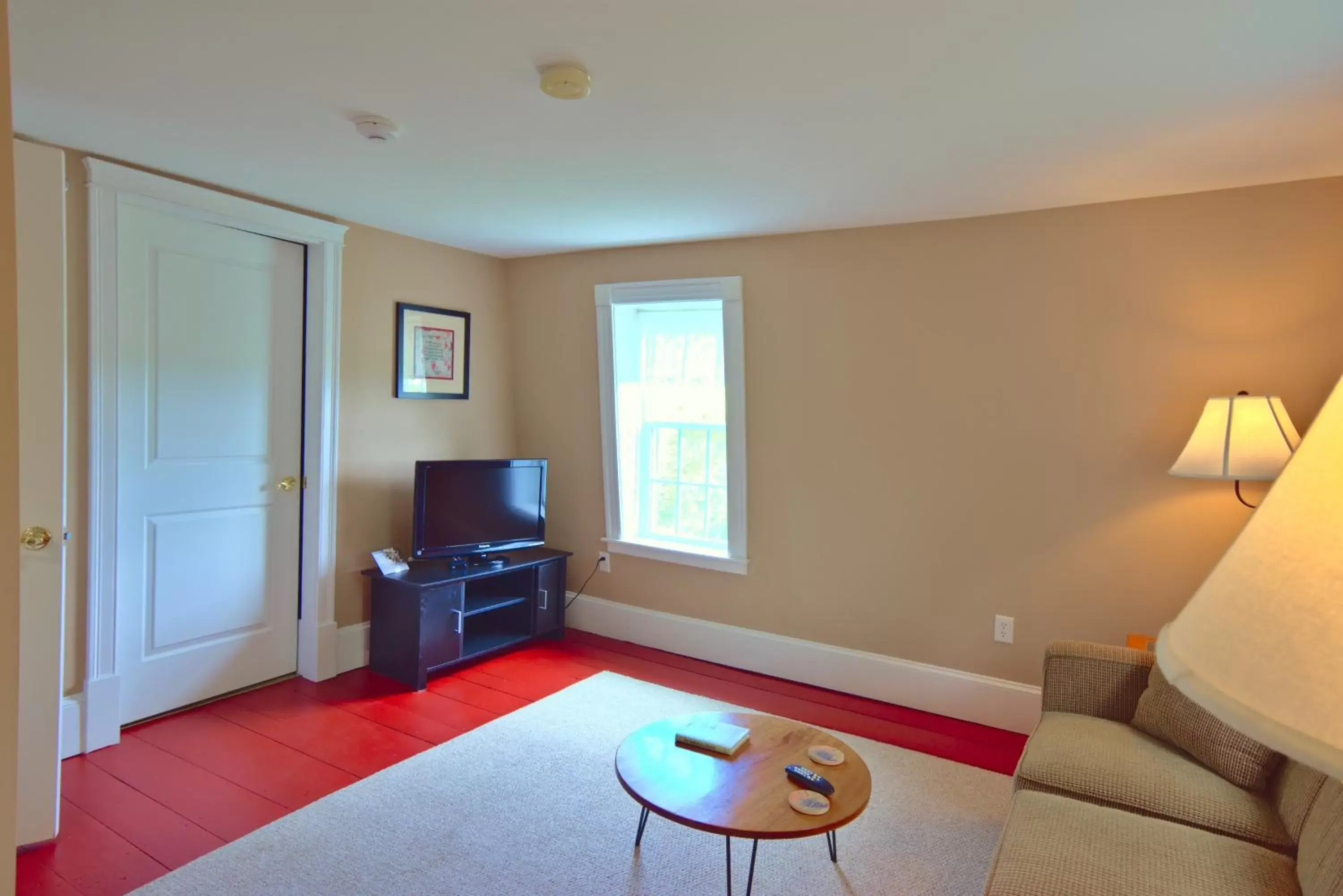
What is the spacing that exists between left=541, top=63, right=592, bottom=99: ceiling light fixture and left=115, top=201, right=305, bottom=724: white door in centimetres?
203

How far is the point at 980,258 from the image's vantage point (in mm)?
3211

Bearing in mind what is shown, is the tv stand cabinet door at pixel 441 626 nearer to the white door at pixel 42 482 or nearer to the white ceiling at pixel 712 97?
the white door at pixel 42 482

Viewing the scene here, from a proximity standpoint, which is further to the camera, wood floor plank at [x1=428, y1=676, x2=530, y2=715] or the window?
the window

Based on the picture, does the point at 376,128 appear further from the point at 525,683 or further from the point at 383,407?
the point at 525,683

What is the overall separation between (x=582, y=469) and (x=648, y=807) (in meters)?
2.77

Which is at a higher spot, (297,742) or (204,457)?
(204,457)

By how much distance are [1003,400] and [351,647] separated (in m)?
3.35

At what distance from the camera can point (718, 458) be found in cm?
412

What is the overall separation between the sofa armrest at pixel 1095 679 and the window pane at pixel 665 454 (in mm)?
2296

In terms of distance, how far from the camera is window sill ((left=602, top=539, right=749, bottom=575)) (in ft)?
13.0

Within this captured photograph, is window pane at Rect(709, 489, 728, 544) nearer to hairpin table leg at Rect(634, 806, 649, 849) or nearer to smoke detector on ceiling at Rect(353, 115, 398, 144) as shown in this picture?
hairpin table leg at Rect(634, 806, 649, 849)

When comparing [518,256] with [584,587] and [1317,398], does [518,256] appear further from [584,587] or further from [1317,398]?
[1317,398]

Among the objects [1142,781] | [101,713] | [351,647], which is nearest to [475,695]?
[351,647]

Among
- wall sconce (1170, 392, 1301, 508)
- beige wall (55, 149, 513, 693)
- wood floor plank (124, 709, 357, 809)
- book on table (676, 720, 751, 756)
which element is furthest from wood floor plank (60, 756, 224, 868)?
wall sconce (1170, 392, 1301, 508)
